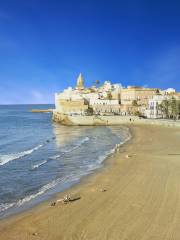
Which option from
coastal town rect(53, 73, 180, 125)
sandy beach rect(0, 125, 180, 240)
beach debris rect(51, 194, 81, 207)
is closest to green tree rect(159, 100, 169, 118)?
coastal town rect(53, 73, 180, 125)

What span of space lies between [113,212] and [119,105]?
8566 centimetres

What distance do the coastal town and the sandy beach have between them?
5506 cm

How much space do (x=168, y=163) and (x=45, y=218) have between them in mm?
13352

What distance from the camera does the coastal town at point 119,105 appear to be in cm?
7900

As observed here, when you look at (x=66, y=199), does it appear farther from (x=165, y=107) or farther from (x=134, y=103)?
(x=134, y=103)

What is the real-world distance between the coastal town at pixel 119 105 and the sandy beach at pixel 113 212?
5506 cm

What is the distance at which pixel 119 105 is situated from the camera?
9994cm

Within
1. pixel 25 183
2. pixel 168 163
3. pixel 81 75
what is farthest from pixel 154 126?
pixel 81 75

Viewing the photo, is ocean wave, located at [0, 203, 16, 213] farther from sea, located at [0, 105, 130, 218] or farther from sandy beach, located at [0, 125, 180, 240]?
sandy beach, located at [0, 125, 180, 240]

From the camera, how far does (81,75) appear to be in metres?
145

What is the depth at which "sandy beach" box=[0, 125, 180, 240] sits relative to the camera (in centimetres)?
1267

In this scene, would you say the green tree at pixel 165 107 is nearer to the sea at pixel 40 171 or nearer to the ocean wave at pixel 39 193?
the sea at pixel 40 171

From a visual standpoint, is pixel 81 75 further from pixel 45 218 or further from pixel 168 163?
pixel 45 218

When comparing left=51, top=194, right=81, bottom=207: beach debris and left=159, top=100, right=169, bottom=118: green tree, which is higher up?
left=159, top=100, right=169, bottom=118: green tree
